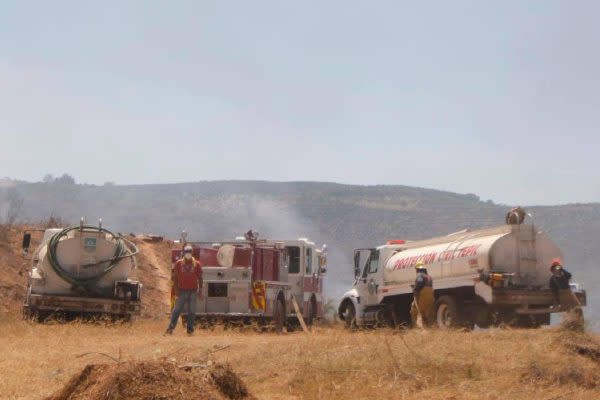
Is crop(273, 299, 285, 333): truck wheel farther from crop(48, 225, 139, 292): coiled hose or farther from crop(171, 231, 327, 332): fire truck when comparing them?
crop(48, 225, 139, 292): coiled hose

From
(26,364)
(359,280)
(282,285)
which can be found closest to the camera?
(26,364)

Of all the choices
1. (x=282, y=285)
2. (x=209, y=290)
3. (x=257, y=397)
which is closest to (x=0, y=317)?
(x=209, y=290)

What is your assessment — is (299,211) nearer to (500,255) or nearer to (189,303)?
(500,255)

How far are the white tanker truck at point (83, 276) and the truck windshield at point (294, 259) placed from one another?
4.61 metres

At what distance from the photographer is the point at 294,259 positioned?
1045 inches

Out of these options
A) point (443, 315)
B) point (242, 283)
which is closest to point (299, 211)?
point (443, 315)

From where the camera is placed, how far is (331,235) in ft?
294

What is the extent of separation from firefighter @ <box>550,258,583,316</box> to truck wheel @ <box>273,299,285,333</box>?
6401mm

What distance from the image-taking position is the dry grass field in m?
11.2

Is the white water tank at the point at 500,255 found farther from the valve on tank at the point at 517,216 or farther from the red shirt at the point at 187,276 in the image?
the red shirt at the point at 187,276

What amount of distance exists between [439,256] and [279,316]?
4.14 meters

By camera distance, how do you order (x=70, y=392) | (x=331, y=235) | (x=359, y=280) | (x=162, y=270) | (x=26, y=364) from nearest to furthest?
(x=70, y=392)
(x=26, y=364)
(x=359, y=280)
(x=162, y=270)
(x=331, y=235)

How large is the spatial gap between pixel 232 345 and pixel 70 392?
553 centimetres

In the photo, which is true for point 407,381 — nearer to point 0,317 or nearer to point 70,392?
point 70,392
